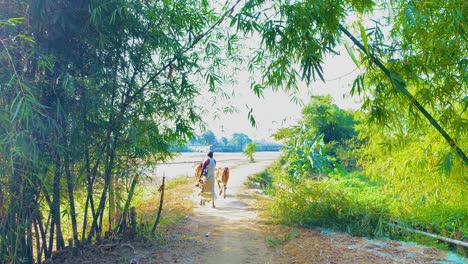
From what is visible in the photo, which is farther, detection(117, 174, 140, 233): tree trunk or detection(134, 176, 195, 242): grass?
detection(134, 176, 195, 242): grass

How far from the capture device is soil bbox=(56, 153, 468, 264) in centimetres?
430

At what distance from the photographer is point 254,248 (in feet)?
16.3

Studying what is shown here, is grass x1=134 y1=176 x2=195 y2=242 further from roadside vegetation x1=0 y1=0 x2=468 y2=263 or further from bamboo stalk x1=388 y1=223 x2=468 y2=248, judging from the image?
bamboo stalk x1=388 y1=223 x2=468 y2=248

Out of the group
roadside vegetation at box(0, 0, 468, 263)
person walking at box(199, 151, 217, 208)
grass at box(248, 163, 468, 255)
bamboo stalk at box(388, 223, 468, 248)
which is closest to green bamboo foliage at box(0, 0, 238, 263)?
roadside vegetation at box(0, 0, 468, 263)

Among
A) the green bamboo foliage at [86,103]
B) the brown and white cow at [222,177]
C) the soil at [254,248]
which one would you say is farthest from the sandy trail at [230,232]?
the green bamboo foliage at [86,103]

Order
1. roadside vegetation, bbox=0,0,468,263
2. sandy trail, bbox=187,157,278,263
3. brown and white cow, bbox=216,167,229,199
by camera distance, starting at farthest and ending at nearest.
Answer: brown and white cow, bbox=216,167,229,199
sandy trail, bbox=187,157,278,263
roadside vegetation, bbox=0,0,468,263

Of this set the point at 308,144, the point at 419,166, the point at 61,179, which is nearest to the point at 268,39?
the point at 61,179

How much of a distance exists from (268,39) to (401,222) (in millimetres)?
3712

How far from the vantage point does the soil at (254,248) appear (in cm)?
430

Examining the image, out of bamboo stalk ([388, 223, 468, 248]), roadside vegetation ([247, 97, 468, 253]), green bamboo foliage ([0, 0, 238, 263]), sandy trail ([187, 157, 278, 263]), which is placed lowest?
sandy trail ([187, 157, 278, 263])

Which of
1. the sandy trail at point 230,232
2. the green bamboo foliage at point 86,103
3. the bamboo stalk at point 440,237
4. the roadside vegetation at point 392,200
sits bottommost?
the sandy trail at point 230,232

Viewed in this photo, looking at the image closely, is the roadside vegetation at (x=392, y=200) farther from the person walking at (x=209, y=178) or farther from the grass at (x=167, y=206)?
the grass at (x=167, y=206)

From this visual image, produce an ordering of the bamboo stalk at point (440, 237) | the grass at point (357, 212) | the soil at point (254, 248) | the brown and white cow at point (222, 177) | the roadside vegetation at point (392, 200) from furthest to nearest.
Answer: the brown and white cow at point (222, 177) < the grass at point (357, 212) < the roadside vegetation at point (392, 200) < the bamboo stalk at point (440, 237) < the soil at point (254, 248)

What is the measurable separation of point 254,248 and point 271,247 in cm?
25
